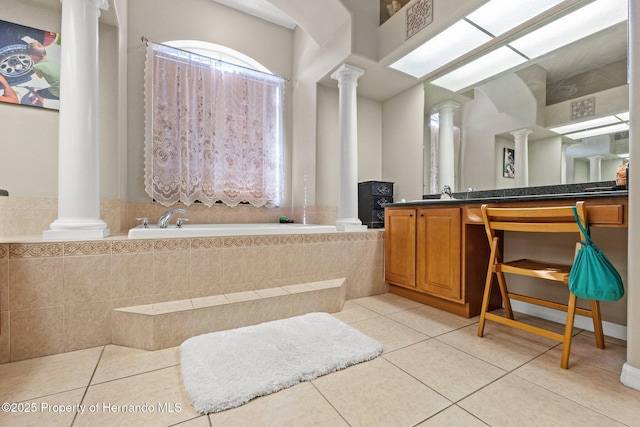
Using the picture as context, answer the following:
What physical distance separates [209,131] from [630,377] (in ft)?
11.7

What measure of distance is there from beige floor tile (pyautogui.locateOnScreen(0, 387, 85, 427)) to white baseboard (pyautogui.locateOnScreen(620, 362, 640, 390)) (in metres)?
2.22

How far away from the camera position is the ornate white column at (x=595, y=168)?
1793 mm

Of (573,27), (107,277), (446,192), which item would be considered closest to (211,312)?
(107,277)

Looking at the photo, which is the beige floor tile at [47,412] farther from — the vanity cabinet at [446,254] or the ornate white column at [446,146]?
the ornate white column at [446,146]

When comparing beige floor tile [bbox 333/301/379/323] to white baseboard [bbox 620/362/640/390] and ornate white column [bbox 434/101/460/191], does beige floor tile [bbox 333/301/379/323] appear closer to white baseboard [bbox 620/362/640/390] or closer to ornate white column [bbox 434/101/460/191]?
white baseboard [bbox 620/362/640/390]

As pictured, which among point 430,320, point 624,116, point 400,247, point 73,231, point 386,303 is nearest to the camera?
point 73,231

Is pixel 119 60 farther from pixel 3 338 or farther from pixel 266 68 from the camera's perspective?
pixel 3 338

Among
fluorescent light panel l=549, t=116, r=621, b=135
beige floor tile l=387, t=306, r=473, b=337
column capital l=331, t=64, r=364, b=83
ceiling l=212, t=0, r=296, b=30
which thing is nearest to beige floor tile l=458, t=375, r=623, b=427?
beige floor tile l=387, t=306, r=473, b=337

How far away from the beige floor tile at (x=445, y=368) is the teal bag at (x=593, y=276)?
1.72 ft

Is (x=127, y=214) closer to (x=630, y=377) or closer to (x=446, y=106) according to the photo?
(x=446, y=106)

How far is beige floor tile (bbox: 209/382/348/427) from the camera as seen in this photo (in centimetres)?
98

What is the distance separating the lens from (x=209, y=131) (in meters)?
3.07

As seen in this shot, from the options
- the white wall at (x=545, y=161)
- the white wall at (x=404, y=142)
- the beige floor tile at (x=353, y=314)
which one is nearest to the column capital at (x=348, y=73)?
the white wall at (x=404, y=142)

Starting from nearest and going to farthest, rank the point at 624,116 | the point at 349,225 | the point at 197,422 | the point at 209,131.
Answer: the point at 197,422, the point at 624,116, the point at 349,225, the point at 209,131
